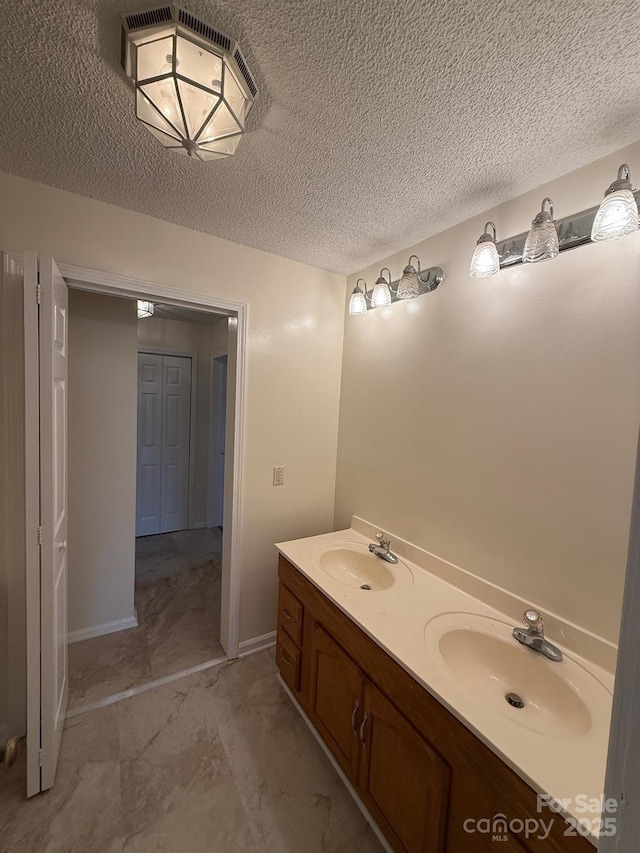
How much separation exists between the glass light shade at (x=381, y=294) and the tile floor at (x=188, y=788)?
6.98ft

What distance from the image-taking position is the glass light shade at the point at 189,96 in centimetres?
80

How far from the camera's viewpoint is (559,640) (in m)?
1.12

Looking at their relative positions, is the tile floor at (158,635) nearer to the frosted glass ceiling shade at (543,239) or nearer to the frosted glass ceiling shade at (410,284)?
the frosted glass ceiling shade at (410,284)

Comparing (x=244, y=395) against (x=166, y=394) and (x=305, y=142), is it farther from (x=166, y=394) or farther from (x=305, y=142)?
(x=166, y=394)

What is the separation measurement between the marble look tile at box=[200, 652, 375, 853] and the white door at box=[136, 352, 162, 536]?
2280 mm

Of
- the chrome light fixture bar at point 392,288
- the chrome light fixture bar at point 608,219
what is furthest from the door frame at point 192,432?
the chrome light fixture bar at point 608,219

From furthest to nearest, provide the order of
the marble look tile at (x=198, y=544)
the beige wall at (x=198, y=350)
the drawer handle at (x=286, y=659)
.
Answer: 1. the beige wall at (x=198, y=350)
2. the marble look tile at (x=198, y=544)
3. the drawer handle at (x=286, y=659)

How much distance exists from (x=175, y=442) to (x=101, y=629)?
2.01 meters

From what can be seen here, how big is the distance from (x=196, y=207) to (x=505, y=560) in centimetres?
198

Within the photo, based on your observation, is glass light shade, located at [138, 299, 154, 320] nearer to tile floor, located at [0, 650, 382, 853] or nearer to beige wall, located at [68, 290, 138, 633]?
beige wall, located at [68, 290, 138, 633]

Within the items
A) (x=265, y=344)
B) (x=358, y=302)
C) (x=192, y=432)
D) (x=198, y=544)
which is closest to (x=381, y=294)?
(x=358, y=302)

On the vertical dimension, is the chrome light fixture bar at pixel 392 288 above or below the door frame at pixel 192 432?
above

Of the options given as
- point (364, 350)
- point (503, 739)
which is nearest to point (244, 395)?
point (364, 350)

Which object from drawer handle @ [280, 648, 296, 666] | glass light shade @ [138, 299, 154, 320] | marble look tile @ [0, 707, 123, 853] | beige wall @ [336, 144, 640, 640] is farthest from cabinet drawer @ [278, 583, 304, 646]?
glass light shade @ [138, 299, 154, 320]
